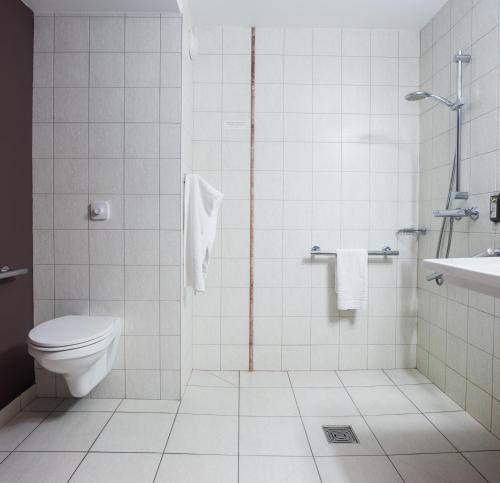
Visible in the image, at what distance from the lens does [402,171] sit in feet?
7.73

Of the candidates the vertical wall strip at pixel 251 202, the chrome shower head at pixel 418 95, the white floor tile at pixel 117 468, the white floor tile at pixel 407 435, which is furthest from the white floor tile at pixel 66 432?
the chrome shower head at pixel 418 95

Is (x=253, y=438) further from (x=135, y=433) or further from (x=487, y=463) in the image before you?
(x=487, y=463)

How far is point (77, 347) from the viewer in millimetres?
1572

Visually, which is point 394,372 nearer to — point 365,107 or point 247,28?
point 365,107

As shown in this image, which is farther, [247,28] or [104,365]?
[247,28]

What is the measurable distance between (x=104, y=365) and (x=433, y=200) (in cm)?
219

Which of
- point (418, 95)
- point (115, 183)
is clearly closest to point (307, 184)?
point (418, 95)

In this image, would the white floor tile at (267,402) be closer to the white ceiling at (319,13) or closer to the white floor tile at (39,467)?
the white floor tile at (39,467)

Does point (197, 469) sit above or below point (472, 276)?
below

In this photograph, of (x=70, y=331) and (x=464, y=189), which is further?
(x=464, y=189)

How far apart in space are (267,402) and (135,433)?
72 centimetres

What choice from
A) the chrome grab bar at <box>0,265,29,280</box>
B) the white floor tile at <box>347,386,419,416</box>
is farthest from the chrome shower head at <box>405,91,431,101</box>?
the chrome grab bar at <box>0,265,29,280</box>

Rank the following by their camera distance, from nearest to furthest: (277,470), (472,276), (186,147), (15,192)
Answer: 1. (472,276)
2. (277,470)
3. (15,192)
4. (186,147)

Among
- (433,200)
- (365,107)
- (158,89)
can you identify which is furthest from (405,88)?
(158,89)
